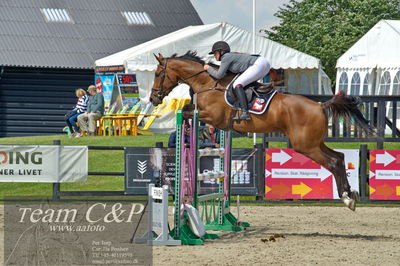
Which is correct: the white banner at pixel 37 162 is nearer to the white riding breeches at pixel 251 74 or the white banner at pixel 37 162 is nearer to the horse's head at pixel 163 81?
the horse's head at pixel 163 81

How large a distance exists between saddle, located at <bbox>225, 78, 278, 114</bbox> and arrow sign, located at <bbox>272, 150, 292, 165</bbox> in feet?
12.5

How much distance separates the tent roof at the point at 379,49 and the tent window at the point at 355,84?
12.4 inches

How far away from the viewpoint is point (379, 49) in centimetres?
2505

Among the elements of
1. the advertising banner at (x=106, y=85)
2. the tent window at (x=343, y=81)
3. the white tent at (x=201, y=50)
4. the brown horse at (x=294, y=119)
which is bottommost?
the brown horse at (x=294, y=119)

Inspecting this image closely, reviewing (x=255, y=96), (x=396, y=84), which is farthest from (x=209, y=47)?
(x=255, y=96)

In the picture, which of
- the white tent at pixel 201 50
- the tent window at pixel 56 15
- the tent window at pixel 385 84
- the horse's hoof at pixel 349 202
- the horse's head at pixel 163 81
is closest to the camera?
the horse's hoof at pixel 349 202

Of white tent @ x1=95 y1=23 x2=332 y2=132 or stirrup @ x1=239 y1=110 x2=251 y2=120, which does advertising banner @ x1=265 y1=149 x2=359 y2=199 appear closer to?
stirrup @ x1=239 y1=110 x2=251 y2=120

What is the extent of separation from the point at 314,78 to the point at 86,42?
30.7 feet

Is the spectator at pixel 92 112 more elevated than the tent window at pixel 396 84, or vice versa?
the tent window at pixel 396 84

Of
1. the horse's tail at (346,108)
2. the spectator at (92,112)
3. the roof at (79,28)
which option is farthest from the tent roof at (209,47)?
the horse's tail at (346,108)

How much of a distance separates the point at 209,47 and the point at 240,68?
43.1 feet

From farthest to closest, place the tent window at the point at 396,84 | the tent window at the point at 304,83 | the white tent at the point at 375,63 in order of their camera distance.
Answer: the tent window at the point at 304,83 → the white tent at the point at 375,63 → the tent window at the point at 396,84

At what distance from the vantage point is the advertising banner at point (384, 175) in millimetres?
15094

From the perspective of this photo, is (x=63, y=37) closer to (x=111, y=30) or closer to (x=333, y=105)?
(x=111, y=30)
